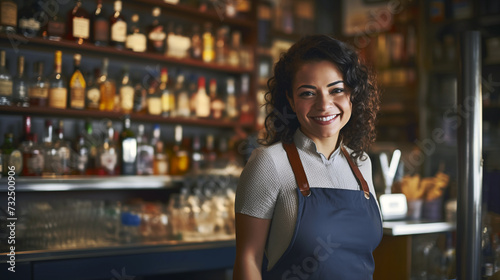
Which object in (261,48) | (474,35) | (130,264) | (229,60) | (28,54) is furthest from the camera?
(261,48)

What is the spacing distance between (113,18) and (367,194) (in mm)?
2101


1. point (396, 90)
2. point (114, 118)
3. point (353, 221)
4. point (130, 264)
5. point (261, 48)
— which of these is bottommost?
point (130, 264)

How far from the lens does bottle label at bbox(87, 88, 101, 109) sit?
2.86 meters

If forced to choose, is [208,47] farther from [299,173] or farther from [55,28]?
[299,173]

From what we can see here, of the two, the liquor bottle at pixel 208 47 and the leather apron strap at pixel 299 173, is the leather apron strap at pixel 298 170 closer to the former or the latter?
the leather apron strap at pixel 299 173

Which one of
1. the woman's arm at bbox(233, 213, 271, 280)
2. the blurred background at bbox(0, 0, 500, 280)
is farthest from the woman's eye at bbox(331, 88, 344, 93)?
the blurred background at bbox(0, 0, 500, 280)

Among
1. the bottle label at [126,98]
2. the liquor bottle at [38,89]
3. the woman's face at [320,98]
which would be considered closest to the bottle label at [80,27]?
the liquor bottle at [38,89]

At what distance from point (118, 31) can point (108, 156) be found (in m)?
Answer: 0.73

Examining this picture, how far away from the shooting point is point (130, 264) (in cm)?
238

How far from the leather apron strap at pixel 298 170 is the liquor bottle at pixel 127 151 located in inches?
69.5

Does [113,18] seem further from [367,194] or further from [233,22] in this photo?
[367,194]

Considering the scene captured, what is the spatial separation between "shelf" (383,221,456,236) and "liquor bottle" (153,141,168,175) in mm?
1445

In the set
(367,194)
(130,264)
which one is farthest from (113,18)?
(367,194)

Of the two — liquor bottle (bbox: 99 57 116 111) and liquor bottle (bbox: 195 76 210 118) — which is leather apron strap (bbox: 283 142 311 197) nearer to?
liquor bottle (bbox: 99 57 116 111)
